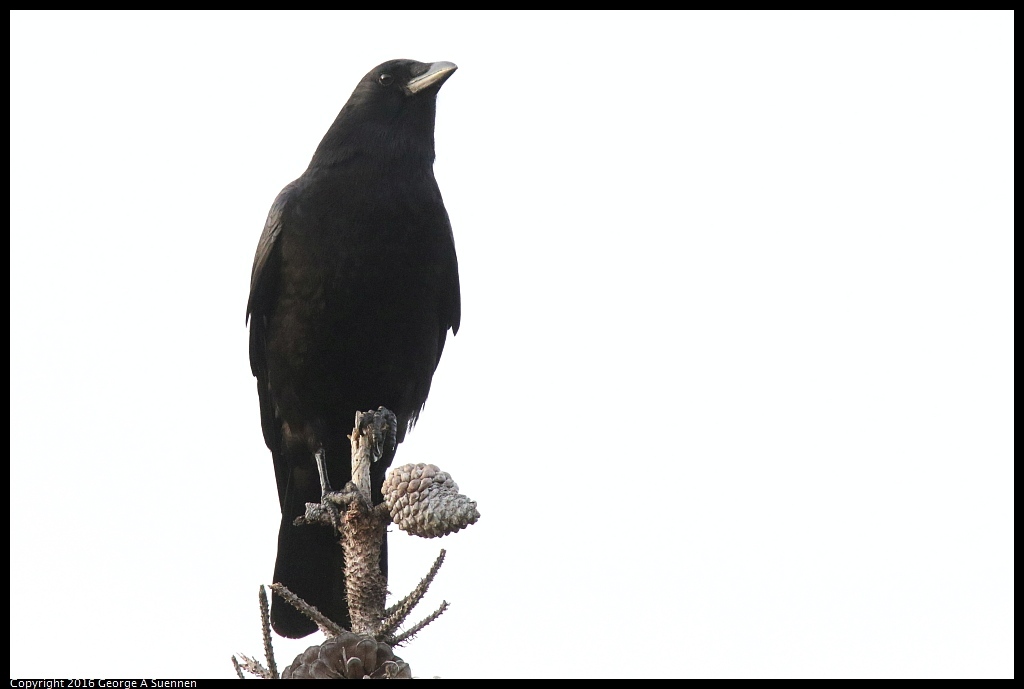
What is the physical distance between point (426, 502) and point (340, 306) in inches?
67.3

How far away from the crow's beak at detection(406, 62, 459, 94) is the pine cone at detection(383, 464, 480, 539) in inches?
97.9

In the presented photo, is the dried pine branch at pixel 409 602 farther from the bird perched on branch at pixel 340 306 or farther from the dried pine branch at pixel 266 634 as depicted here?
the bird perched on branch at pixel 340 306

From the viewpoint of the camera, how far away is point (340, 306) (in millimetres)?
4473

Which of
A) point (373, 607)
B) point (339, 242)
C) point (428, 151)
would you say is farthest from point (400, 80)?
point (373, 607)

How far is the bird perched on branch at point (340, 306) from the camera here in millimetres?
4480

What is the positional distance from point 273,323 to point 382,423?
2.92 ft

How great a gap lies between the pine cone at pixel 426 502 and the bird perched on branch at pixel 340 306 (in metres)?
1.48

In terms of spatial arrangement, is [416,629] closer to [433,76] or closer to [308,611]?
[308,611]

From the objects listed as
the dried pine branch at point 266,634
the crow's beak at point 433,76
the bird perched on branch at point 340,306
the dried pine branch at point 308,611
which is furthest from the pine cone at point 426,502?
the crow's beak at point 433,76

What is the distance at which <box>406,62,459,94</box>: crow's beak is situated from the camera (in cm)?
501

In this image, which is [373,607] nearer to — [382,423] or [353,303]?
[382,423]

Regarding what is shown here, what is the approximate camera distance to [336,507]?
324 centimetres
